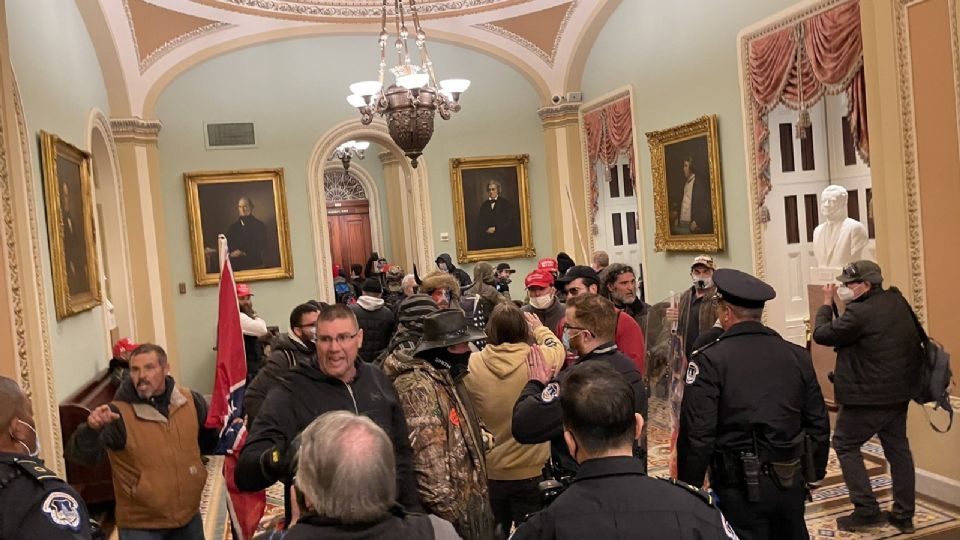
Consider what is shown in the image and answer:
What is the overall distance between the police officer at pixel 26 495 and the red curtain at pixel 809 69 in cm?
642

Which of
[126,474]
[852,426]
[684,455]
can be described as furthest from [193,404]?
[852,426]

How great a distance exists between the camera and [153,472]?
12.3 ft

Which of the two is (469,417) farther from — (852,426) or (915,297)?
(915,297)

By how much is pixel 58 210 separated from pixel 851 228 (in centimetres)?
717

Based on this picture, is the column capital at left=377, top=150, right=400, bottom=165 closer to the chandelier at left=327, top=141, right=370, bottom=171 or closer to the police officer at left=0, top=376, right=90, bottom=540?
the chandelier at left=327, top=141, right=370, bottom=171

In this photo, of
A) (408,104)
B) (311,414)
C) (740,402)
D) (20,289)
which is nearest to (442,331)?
(311,414)

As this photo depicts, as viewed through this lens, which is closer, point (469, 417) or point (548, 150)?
point (469, 417)

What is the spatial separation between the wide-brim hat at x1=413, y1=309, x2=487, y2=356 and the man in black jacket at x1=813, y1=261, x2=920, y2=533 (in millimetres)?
2910

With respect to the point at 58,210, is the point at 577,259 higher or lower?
lower

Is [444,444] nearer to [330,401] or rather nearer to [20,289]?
[330,401]

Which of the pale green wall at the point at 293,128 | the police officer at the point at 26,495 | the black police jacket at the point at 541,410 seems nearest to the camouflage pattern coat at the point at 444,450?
the black police jacket at the point at 541,410

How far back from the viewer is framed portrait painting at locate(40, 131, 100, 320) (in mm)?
6211

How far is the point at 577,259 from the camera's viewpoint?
1266 centimetres

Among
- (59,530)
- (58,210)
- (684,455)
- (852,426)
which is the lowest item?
(852,426)
